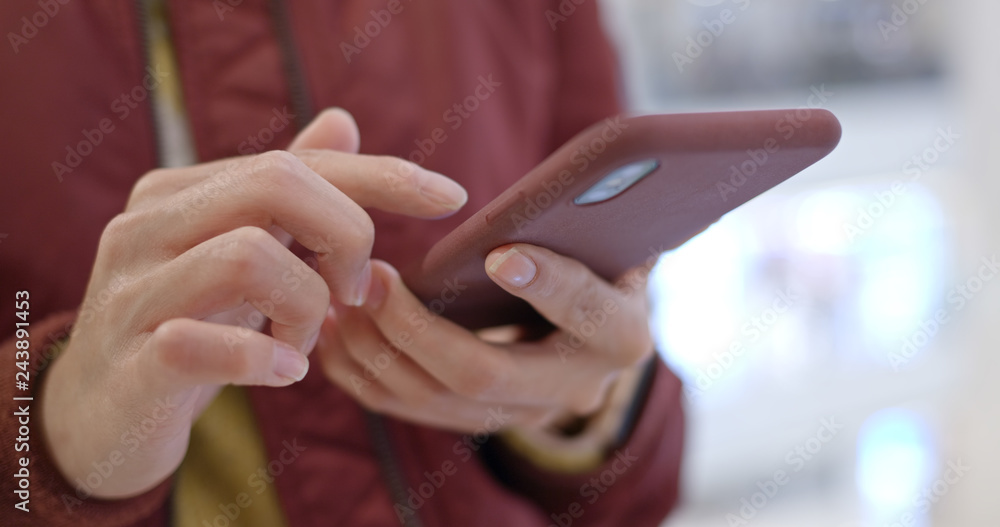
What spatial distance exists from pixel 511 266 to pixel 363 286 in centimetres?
10

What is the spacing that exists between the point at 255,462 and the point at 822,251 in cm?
150

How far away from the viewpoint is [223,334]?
31cm

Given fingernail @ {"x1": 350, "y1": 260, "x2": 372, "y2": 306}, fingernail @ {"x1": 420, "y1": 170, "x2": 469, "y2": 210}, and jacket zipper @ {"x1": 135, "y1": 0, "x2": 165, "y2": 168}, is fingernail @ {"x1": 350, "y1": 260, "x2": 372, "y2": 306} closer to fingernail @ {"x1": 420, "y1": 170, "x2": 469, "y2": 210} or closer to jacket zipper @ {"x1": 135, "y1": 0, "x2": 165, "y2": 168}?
fingernail @ {"x1": 420, "y1": 170, "x2": 469, "y2": 210}

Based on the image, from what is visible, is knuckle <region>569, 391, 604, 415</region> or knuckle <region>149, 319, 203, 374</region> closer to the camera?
knuckle <region>149, 319, 203, 374</region>

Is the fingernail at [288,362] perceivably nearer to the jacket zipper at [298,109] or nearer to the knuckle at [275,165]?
the knuckle at [275,165]

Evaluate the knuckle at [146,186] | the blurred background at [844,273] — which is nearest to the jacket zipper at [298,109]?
the knuckle at [146,186]

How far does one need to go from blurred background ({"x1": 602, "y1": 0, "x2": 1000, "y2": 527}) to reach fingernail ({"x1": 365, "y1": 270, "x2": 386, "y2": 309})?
1.20 m

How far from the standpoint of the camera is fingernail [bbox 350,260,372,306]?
1.26ft

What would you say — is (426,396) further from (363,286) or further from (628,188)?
(628,188)

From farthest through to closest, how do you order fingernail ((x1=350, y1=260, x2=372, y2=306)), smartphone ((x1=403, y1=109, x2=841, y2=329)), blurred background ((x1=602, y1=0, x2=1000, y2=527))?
blurred background ((x1=602, y1=0, x2=1000, y2=527)), fingernail ((x1=350, y1=260, x2=372, y2=306)), smartphone ((x1=403, y1=109, x2=841, y2=329))

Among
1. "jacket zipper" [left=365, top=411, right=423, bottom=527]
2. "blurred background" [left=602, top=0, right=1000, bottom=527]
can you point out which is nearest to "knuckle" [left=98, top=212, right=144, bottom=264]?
"jacket zipper" [left=365, top=411, right=423, bottom=527]

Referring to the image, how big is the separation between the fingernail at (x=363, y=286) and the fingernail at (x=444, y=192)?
0.18 feet

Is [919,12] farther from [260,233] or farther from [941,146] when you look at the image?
[260,233]

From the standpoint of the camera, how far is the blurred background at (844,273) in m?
1.54
